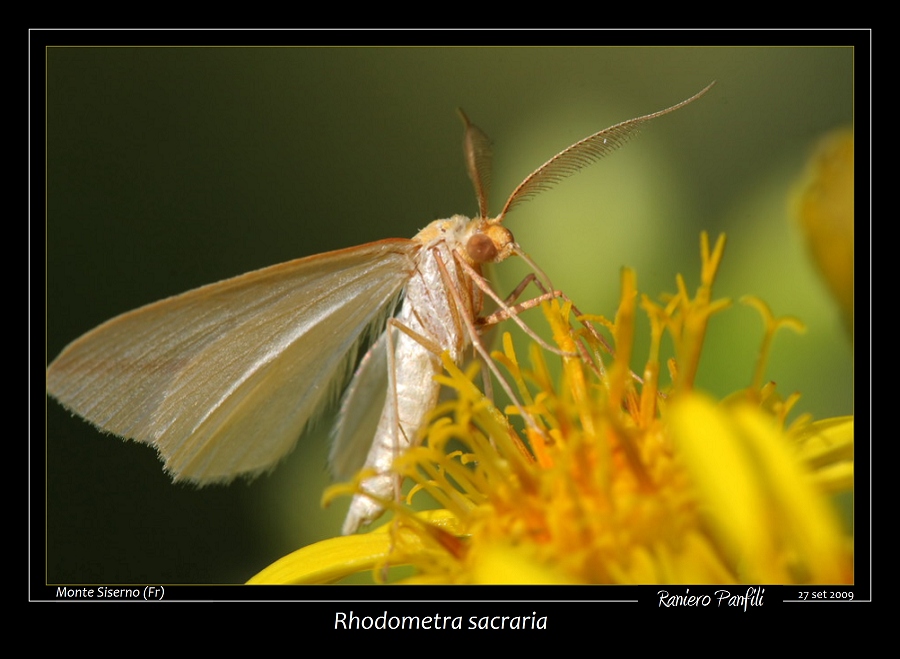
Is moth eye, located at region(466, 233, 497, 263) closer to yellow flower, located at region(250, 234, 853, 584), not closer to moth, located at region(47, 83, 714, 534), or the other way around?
moth, located at region(47, 83, 714, 534)

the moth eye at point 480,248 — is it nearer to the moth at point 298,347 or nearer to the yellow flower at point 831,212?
the moth at point 298,347

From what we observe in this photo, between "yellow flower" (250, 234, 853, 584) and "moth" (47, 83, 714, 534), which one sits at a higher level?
"moth" (47, 83, 714, 534)

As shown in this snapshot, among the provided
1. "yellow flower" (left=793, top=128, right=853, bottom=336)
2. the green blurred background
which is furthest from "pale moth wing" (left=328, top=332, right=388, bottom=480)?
"yellow flower" (left=793, top=128, right=853, bottom=336)

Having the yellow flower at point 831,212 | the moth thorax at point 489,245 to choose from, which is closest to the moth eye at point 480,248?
the moth thorax at point 489,245

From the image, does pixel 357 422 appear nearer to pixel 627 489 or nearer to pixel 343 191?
pixel 343 191

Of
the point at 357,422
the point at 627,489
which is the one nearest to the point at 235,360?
the point at 357,422
